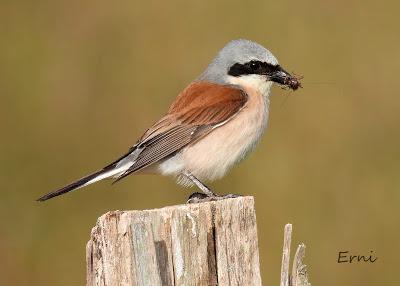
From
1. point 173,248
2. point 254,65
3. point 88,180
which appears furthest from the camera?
point 254,65

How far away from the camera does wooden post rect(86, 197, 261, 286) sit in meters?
4.06

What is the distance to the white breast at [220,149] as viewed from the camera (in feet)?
20.2

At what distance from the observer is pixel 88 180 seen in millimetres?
5766

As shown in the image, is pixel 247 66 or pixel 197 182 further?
pixel 247 66

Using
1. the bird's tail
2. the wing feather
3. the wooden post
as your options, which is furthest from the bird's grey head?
the wooden post

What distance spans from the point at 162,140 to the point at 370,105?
3.09 m

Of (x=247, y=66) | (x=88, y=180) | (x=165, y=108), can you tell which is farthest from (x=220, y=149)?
(x=165, y=108)

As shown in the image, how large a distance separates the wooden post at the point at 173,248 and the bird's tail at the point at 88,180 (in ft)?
4.48

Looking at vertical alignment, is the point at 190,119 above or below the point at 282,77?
below

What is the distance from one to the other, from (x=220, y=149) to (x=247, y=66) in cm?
68

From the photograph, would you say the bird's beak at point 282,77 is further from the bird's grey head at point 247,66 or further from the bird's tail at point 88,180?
the bird's tail at point 88,180

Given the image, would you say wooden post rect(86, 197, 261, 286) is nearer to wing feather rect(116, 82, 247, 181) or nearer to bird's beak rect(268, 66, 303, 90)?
wing feather rect(116, 82, 247, 181)

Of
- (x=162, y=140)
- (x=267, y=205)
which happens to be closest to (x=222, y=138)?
(x=162, y=140)

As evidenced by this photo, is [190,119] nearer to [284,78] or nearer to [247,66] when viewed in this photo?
[247,66]
